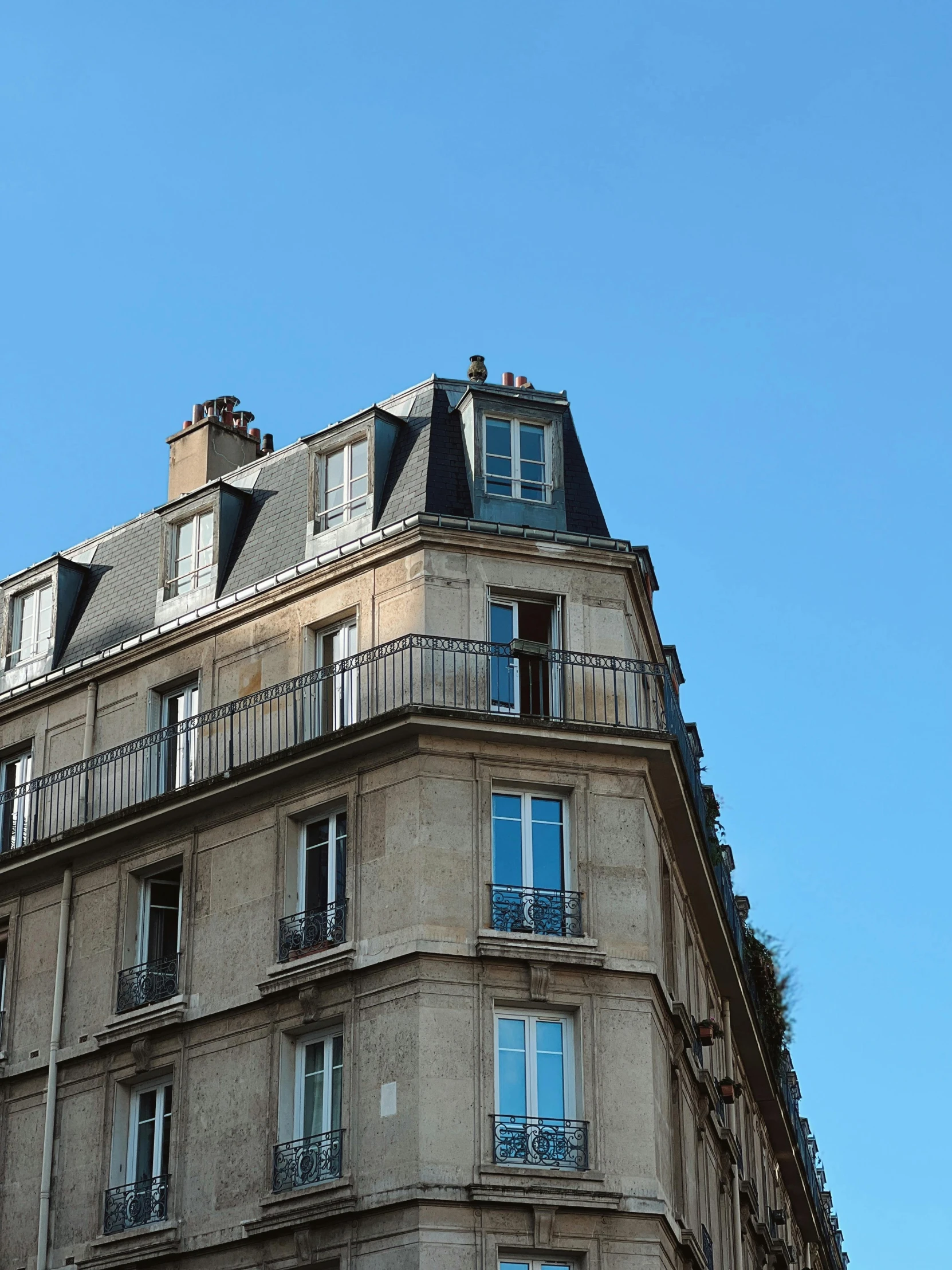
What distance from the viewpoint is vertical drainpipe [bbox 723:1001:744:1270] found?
2723 centimetres

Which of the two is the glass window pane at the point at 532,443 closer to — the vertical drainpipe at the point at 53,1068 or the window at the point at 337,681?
the window at the point at 337,681

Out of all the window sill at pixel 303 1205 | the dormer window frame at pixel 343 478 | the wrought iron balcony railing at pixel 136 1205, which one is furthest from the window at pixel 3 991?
the dormer window frame at pixel 343 478

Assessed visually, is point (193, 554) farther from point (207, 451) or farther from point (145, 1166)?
point (145, 1166)

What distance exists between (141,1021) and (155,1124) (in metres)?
1.07

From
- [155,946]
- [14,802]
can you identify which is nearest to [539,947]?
[155,946]

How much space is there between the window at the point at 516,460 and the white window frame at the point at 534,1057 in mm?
6084

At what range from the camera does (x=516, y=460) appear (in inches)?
977

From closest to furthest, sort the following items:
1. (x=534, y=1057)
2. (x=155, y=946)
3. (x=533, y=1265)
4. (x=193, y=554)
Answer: (x=533, y=1265) → (x=534, y=1057) → (x=155, y=946) → (x=193, y=554)

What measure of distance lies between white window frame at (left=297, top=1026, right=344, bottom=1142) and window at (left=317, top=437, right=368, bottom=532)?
19.8ft

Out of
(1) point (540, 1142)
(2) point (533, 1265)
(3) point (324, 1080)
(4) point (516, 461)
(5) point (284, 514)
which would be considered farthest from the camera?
(5) point (284, 514)

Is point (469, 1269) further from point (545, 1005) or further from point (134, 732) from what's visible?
point (134, 732)

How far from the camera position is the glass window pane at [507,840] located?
2192 centimetres

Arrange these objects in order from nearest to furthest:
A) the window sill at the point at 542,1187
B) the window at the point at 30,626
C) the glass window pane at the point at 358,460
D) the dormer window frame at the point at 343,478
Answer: the window sill at the point at 542,1187
the dormer window frame at the point at 343,478
the glass window pane at the point at 358,460
the window at the point at 30,626

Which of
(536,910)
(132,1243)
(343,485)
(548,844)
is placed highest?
(343,485)
